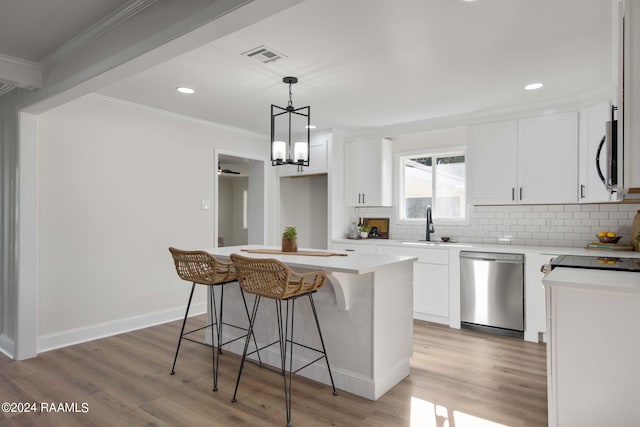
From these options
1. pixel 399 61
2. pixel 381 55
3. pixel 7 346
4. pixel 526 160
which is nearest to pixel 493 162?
pixel 526 160

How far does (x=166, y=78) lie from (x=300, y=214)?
132 inches

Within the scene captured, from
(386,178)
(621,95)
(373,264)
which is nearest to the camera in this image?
(621,95)

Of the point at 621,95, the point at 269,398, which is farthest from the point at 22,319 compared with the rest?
the point at 621,95

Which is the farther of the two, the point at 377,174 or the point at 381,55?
the point at 377,174

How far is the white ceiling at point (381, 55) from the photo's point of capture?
7.30 feet

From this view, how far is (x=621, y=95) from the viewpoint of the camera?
5.00 ft

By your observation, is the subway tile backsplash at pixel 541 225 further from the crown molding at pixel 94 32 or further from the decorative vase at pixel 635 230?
the crown molding at pixel 94 32

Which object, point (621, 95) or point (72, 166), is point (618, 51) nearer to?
point (621, 95)

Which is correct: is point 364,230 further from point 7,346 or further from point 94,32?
point 7,346

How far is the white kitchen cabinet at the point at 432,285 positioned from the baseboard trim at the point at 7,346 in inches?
156

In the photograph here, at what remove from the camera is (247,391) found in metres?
2.63

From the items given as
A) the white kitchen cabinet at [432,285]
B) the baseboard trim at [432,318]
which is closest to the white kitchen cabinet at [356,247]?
the white kitchen cabinet at [432,285]

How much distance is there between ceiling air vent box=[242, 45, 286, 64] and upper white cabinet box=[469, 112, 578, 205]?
2648 millimetres

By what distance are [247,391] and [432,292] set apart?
2.51 metres
